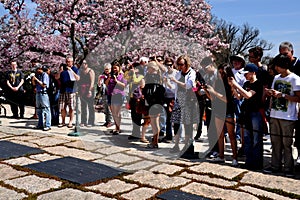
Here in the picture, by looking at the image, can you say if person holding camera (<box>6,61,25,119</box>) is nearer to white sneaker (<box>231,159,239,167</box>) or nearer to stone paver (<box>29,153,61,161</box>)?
stone paver (<box>29,153,61,161</box>)

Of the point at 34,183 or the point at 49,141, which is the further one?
the point at 49,141

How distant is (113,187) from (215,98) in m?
2.22

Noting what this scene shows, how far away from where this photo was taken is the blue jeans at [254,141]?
503 centimetres

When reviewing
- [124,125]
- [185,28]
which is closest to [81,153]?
[124,125]

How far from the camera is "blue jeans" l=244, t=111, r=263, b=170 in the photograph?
16.5 feet

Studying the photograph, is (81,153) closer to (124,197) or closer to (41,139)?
(41,139)

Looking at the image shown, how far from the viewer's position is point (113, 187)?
4.18 m

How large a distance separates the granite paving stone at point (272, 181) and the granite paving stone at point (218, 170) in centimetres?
17

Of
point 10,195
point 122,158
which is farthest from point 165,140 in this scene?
point 10,195

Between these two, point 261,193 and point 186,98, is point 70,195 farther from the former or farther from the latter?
point 186,98

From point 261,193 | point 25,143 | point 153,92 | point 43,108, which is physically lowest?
point 261,193

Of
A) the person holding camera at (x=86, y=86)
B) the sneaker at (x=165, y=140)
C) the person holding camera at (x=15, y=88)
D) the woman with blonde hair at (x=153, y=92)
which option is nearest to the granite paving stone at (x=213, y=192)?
the woman with blonde hair at (x=153, y=92)

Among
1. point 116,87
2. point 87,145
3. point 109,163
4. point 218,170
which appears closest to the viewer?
point 218,170

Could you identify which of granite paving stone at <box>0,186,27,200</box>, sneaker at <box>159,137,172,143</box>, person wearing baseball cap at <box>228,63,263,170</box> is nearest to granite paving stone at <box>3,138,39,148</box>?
granite paving stone at <box>0,186,27,200</box>
